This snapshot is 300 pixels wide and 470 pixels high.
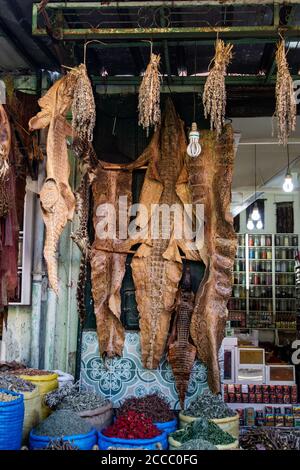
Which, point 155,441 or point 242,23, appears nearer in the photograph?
point 155,441

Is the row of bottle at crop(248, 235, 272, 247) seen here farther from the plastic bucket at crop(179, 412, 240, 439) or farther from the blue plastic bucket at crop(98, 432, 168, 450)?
the blue plastic bucket at crop(98, 432, 168, 450)

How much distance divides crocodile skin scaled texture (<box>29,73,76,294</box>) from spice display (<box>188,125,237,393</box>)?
146 centimetres

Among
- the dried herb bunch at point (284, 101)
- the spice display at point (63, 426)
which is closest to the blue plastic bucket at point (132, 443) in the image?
the spice display at point (63, 426)

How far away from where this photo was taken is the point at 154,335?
498 cm

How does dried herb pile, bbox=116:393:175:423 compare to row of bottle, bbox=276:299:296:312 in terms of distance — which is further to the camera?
row of bottle, bbox=276:299:296:312

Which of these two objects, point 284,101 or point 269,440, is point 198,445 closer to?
point 269,440

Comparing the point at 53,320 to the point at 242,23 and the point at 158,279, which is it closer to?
the point at 158,279

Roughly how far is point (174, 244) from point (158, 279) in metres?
0.35

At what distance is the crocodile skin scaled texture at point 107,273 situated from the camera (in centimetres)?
510

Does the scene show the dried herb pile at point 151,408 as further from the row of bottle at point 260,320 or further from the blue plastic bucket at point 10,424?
the row of bottle at point 260,320

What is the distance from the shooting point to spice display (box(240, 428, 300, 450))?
155 inches

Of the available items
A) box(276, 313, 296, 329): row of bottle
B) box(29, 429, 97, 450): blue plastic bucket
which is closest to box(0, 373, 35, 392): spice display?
box(29, 429, 97, 450): blue plastic bucket

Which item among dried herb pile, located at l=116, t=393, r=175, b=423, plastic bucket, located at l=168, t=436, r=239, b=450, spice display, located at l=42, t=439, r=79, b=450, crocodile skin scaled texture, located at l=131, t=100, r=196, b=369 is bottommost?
plastic bucket, located at l=168, t=436, r=239, b=450
